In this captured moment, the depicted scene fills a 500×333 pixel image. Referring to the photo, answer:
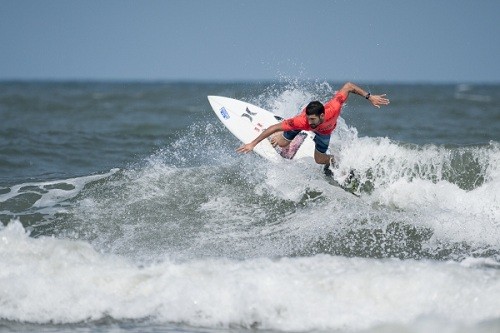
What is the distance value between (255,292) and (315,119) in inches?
112

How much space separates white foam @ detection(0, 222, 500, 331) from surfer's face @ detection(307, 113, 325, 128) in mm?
2100

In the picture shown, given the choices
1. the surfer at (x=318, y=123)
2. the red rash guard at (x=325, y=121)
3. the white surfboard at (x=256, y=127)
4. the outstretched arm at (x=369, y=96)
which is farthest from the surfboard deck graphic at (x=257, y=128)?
the outstretched arm at (x=369, y=96)

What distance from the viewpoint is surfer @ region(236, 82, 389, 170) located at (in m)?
8.04

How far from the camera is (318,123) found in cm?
816

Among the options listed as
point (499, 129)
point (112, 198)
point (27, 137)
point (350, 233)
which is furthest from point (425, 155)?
point (27, 137)

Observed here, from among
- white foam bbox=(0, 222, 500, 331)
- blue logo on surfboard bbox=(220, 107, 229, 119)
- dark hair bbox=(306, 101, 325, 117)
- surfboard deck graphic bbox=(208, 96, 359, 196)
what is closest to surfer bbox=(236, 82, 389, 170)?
dark hair bbox=(306, 101, 325, 117)

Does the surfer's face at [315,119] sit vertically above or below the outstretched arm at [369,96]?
below

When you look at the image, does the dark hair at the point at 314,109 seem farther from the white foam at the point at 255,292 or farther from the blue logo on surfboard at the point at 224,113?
the blue logo on surfboard at the point at 224,113

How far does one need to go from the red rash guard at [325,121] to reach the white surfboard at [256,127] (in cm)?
106

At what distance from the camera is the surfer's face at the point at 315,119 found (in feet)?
26.4

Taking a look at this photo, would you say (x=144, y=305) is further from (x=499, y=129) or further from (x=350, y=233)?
(x=499, y=129)

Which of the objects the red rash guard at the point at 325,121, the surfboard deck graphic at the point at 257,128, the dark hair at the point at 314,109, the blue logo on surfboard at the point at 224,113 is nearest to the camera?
the dark hair at the point at 314,109

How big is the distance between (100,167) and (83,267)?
5.98 metres

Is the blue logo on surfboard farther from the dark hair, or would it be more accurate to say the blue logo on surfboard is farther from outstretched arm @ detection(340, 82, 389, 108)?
the dark hair
